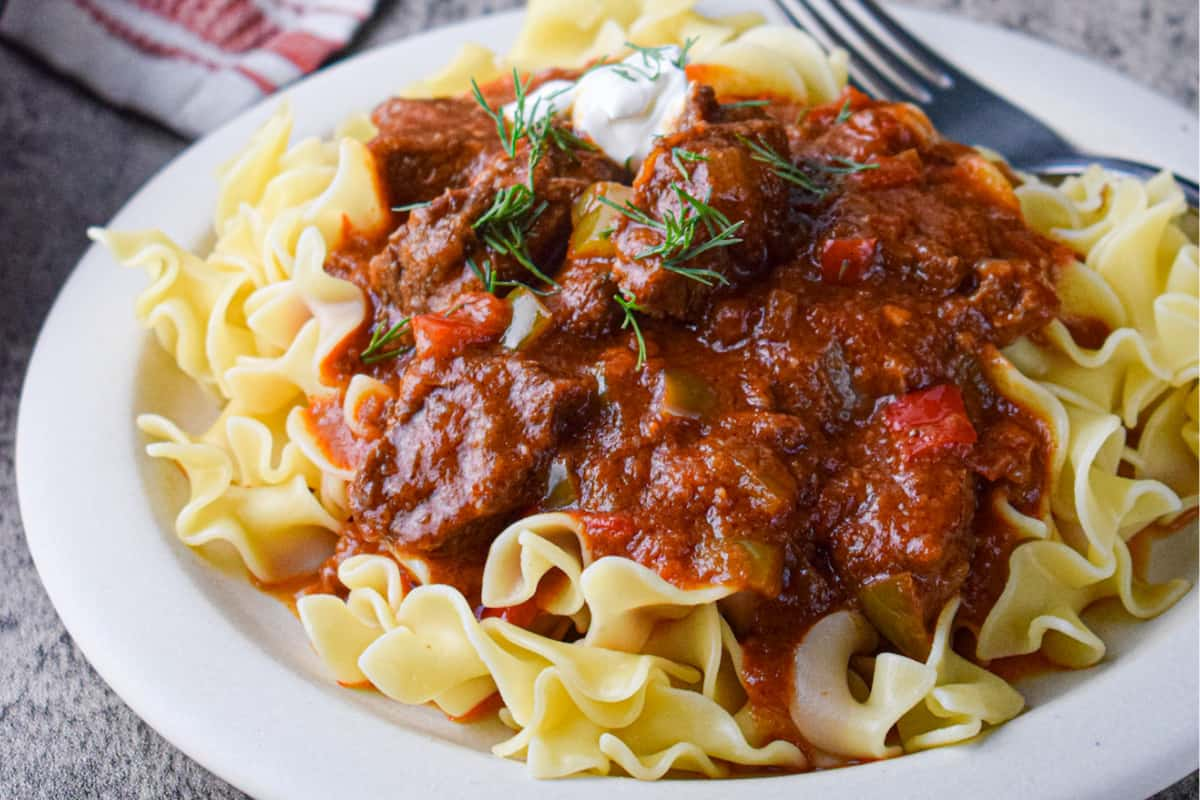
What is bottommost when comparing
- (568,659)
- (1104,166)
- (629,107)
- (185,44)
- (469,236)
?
(185,44)

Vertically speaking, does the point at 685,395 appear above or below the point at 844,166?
below

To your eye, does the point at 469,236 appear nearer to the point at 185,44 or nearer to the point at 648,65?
the point at 648,65

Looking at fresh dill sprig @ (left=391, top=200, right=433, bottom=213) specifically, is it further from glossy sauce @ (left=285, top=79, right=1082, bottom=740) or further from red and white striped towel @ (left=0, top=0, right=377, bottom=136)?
red and white striped towel @ (left=0, top=0, right=377, bottom=136)

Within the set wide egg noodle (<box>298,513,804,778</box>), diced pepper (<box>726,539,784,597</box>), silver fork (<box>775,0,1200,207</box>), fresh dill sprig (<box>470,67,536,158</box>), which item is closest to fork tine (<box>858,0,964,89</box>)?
silver fork (<box>775,0,1200,207</box>)

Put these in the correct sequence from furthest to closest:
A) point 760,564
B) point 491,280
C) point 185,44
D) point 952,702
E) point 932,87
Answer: point 185,44
point 932,87
point 491,280
point 760,564
point 952,702

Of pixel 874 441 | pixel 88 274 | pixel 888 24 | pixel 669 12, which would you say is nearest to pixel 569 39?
pixel 669 12

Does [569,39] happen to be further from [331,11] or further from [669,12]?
[331,11]

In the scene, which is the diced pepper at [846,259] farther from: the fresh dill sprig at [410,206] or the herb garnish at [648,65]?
the fresh dill sprig at [410,206]

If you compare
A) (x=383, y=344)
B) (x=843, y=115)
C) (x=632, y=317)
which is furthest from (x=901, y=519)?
(x=383, y=344)
